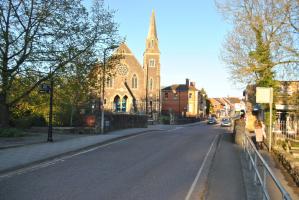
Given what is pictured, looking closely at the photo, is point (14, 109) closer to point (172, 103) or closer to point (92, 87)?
point (92, 87)

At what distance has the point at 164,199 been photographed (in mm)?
9055

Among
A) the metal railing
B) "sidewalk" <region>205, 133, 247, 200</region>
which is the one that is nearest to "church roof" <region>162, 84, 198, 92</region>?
"sidewalk" <region>205, 133, 247, 200</region>

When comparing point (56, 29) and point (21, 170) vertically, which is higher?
point (56, 29)

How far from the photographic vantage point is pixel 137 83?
8094 cm

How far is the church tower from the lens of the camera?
82000mm

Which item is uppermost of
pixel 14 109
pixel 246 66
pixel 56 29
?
pixel 56 29

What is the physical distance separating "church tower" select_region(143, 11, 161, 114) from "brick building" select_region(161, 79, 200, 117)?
19858 mm

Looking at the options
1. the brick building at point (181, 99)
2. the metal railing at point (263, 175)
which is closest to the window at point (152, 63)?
the brick building at point (181, 99)

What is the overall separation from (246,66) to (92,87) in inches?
408

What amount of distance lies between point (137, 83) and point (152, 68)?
6.20 metres

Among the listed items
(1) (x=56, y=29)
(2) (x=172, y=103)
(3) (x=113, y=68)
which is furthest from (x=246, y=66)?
(2) (x=172, y=103)

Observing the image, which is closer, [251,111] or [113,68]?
[113,68]

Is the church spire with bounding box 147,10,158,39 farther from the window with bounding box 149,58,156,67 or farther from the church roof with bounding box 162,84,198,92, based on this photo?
the church roof with bounding box 162,84,198,92

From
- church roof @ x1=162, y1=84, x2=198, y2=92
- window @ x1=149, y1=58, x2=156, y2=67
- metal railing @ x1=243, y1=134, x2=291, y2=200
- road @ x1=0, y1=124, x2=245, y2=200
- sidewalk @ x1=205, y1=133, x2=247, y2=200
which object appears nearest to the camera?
metal railing @ x1=243, y1=134, x2=291, y2=200
